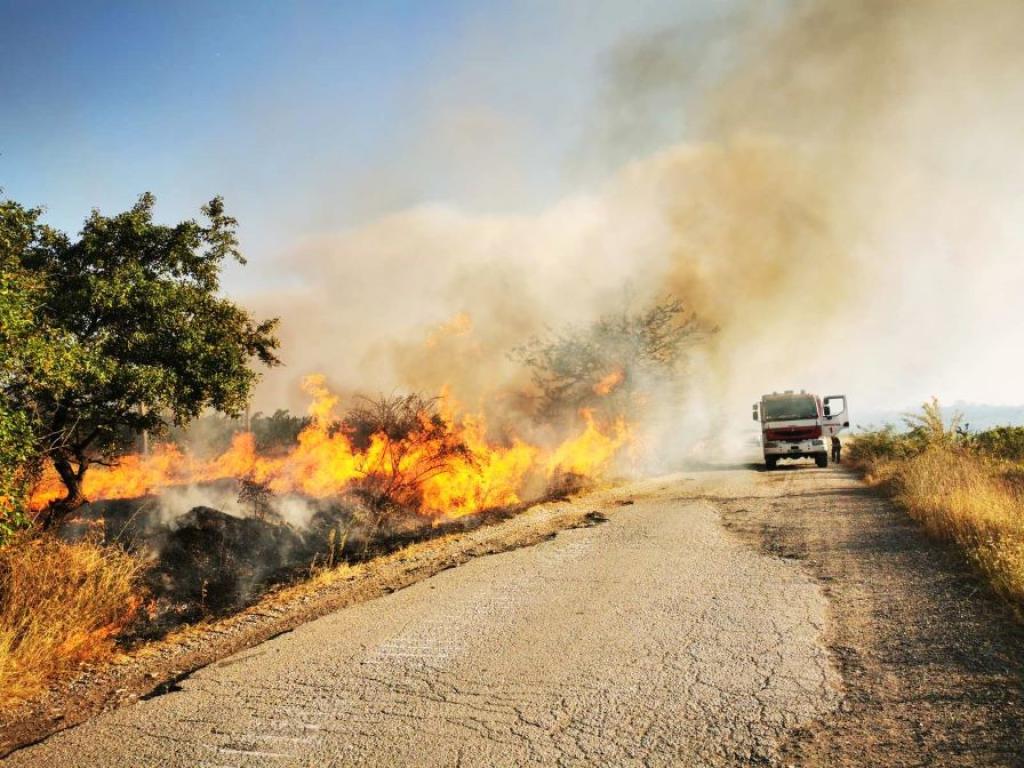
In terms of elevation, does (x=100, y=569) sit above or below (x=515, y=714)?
above

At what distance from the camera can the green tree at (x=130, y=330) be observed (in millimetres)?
9008

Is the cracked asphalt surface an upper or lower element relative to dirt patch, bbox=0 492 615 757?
upper

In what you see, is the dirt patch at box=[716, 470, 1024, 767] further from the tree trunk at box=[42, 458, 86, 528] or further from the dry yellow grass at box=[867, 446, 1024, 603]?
the tree trunk at box=[42, 458, 86, 528]

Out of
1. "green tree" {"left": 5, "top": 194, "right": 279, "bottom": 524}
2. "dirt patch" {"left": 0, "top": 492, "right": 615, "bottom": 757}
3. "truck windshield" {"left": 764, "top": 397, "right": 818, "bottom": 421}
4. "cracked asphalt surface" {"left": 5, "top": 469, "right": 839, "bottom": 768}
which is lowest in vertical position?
"dirt patch" {"left": 0, "top": 492, "right": 615, "bottom": 757}

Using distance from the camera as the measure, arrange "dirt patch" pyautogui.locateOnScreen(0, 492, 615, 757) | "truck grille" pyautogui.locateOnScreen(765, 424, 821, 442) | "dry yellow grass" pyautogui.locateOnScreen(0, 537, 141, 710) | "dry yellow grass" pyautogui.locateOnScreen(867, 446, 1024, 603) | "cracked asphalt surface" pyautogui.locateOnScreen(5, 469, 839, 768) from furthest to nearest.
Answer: "truck grille" pyautogui.locateOnScreen(765, 424, 821, 442) < "dry yellow grass" pyautogui.locateOnScreen(867, 446, 1024, 603) < "dry yellow grass" pyautogui.locateOnScreen(0, 537, 141, 710) < "dirt patch" pyautogui.locateOnScreen(0, 492, 615, 757) < "cracked asphalt surface" pyautogui.locateOnScreen(5, 469, 839, 768)

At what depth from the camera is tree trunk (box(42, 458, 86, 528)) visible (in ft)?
32.9

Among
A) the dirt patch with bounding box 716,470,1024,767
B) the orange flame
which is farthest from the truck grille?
the dirt patch with bounding box 716,470,1024,767

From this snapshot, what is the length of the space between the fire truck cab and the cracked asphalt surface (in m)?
15.4

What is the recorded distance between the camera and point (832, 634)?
509 cm

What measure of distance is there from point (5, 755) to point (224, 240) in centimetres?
959

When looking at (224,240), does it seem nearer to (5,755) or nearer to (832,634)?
(5,755)

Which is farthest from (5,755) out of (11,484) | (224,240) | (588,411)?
(588,411)

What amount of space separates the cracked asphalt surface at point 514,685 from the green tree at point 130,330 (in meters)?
5.30

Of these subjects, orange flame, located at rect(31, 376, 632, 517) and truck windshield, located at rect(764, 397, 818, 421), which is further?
truck windshield, located at rect(764, 397, 818, 421)
